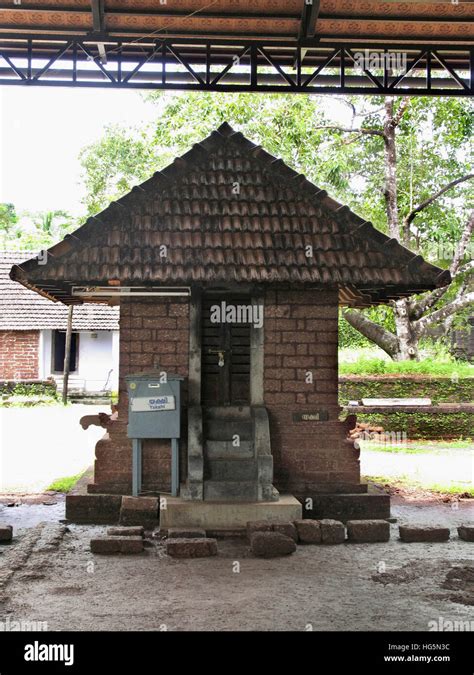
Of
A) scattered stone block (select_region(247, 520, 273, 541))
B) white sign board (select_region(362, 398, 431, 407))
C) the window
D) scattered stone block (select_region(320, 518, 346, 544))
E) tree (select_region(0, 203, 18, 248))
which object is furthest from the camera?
tree (select_region(0, 203, 18, 248))

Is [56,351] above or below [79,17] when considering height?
below

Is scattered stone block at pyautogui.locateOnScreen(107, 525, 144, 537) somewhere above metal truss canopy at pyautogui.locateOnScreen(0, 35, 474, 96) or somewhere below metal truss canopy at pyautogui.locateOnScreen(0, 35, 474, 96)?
below

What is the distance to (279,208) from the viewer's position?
37.7 ft

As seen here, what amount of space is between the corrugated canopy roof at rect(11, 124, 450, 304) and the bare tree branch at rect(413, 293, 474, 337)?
11629mm

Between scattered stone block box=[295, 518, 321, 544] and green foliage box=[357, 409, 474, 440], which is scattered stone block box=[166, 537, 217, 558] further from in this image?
green foliage box=[357, 409, 474, 440]

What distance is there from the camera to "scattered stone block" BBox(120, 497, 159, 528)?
1016cm

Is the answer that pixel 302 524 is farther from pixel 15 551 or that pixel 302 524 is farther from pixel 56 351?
pixel 56 351

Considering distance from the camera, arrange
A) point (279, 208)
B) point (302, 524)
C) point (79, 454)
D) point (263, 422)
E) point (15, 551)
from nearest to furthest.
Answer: point (15, 551), point (302, 524), point (263, 422), point (279, 208), point (79, 454)

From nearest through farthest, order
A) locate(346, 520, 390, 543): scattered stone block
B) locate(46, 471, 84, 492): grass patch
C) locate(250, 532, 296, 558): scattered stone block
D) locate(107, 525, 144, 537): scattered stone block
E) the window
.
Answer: locate(250, 532, 296, 558): scattered stone block < locate(107, 525, 144, 537): scattered stone block < locate(346, 520, 390, 543): scattered stone block < locate(46, 471, 84, 492): grass patch < the window

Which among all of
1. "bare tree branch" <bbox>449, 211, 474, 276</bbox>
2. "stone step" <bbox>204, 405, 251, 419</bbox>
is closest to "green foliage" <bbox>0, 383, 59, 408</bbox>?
"bare tree branch" <bbox>449, 211, 474, 276</bbox>

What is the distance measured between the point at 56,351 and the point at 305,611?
A: 25527 mm

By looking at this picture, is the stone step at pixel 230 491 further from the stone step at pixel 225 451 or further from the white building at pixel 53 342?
the white building at pixel 53 342
